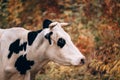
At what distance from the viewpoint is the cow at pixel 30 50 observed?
5359 millimetres

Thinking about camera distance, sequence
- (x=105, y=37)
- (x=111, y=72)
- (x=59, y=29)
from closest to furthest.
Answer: (x=59, y=29), (x=111, y=72), (x=105, y=37)

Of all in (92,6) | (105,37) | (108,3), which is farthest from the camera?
(92,6)

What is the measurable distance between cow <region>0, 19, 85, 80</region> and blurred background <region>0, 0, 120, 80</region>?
74.4 inches

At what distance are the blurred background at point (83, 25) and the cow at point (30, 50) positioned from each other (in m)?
1.89

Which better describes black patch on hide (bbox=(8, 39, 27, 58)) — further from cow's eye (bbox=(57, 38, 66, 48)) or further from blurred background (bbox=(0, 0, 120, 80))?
blurred background (bbox=(0, 0, 120, 80))

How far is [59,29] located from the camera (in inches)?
211

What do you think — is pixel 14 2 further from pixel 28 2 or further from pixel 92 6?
pixel 92 6

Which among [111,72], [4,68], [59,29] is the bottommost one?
[111,72]

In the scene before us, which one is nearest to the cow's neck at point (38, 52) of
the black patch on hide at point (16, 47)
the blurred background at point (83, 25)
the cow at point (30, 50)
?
the cow at point (30, 50)

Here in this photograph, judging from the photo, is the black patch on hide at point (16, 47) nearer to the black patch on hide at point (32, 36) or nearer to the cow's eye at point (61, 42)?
the black patch on hide at point (32, 36)

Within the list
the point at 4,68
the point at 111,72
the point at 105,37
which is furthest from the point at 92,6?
the point at 4,68

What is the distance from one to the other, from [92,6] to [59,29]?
4732 millimetres

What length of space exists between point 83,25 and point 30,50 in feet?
13.6

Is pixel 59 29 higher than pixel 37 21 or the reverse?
higher
